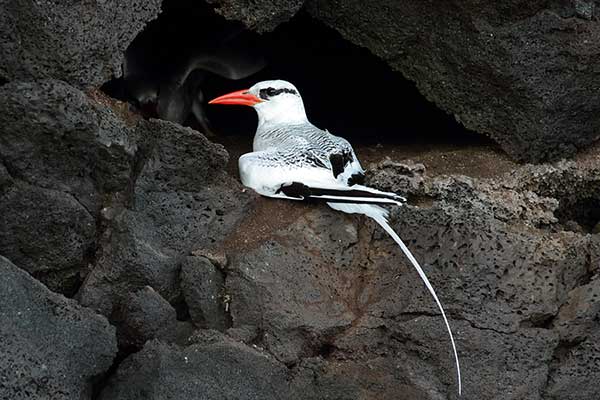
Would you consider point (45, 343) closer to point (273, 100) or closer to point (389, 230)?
point (389, 230)

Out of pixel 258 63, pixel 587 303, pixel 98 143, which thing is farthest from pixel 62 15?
pixel 587 303

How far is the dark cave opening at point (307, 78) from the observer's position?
8.70m

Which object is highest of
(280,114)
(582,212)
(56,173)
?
(56,173)

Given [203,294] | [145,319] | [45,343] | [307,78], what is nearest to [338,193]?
[203,294]

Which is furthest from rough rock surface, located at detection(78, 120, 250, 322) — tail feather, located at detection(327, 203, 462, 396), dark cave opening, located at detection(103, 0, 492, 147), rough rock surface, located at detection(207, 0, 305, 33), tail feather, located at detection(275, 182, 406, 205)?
dark cave opening, located at detection(103, 0, 492, 147)

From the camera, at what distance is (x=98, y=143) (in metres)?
6.94

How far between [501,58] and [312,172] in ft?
4.10

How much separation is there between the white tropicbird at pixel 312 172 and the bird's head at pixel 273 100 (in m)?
0.06

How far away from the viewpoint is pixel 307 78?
9.62 metres

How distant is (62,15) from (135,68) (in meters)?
1.61

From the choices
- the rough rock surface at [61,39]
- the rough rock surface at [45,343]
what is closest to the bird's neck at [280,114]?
the rough rock surface at [61,39]

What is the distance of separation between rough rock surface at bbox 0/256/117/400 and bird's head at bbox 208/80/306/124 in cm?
218

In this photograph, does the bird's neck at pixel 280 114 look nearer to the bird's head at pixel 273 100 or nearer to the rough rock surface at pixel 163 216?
the bird's head at pixel 273 100

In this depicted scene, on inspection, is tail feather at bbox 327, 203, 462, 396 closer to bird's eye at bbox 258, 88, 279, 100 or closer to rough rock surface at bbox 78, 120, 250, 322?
rough rock surface at bbox 78, 120, 250, 322
